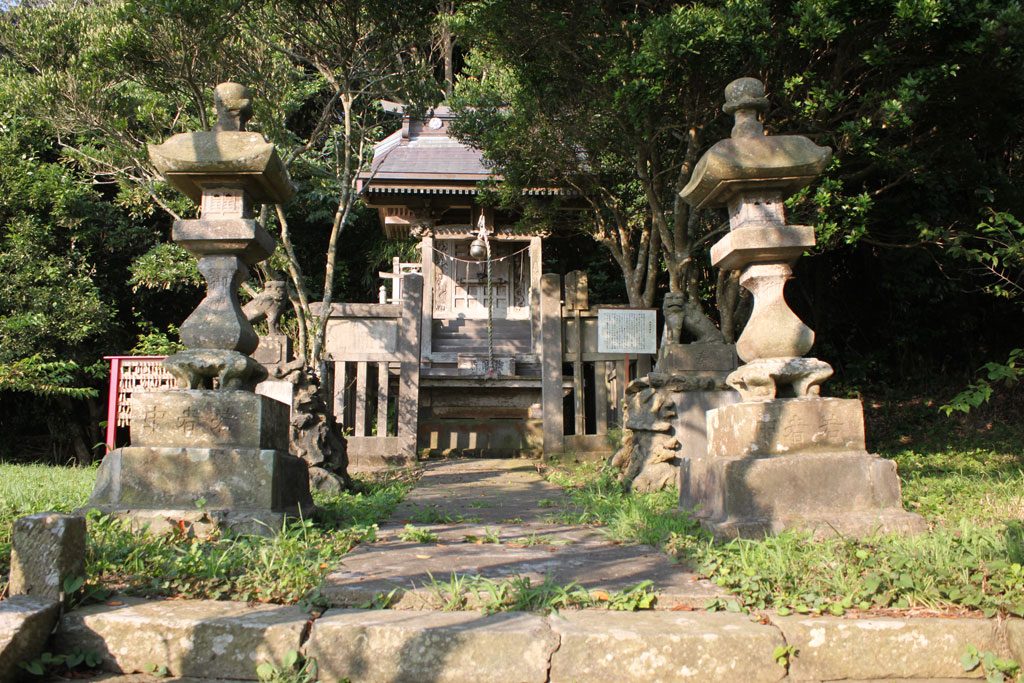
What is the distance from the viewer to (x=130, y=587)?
8.36 ft

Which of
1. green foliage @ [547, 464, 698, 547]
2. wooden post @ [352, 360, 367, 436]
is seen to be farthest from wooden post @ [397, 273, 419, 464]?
green foliage @ [547, 464, 698, 547]

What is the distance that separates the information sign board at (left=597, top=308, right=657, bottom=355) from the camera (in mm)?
9508

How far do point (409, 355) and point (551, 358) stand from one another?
2063 millimetres

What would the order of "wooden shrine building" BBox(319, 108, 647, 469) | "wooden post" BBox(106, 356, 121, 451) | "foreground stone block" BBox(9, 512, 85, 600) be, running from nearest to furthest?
1. "foreground stone block" BBox(9, 512, 85, 600)
2. "wooden post" BBox(106, 356, 121, 451)
3. "wooden shrine building" BBox(319, 108, 647, 469)

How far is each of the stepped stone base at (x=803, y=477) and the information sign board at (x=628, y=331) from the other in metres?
5.84

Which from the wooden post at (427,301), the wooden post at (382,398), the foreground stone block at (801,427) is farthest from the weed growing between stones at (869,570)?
the wooden post at (427,301)

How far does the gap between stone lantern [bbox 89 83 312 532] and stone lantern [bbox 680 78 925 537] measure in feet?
7.38

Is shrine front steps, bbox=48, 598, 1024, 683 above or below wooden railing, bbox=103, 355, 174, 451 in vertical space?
below

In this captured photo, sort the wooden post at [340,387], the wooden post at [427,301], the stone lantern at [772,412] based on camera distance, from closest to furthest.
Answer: the stone lantern at [772,412] < the wooden post at [340,387] < the wooden post at [427,301]

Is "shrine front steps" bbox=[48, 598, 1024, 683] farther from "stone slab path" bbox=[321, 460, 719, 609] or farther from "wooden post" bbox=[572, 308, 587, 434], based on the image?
"wooden post" bbox=[572, 308, 587, 434]

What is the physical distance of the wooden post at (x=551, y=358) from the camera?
1000cm

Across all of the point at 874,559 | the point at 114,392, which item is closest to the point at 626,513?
the point at 874,559

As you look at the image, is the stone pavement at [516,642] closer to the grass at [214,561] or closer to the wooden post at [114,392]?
the grass at [214,561]

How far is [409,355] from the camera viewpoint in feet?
34.1
